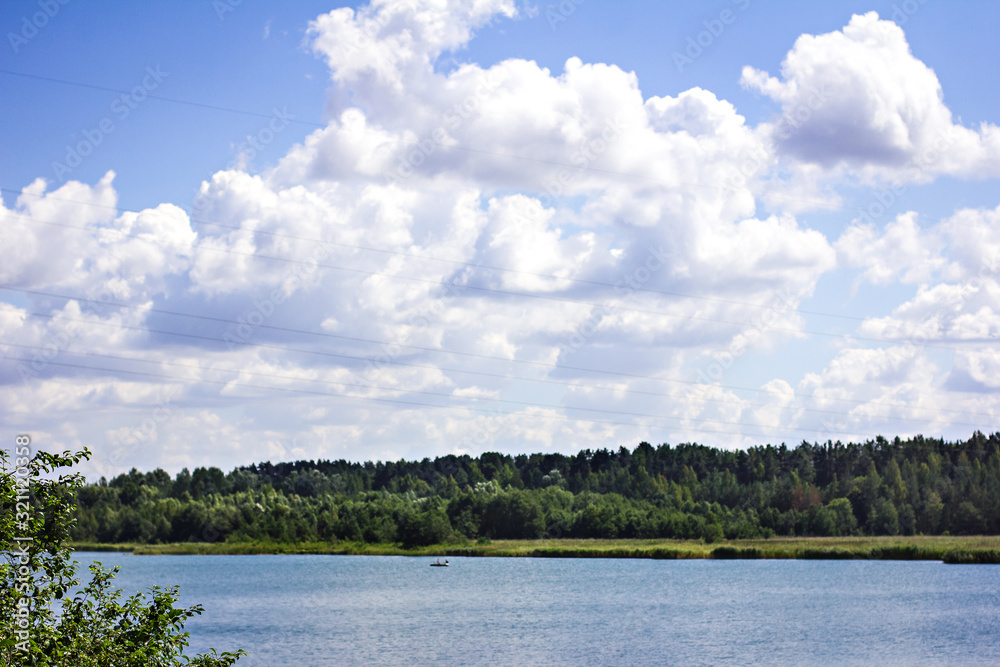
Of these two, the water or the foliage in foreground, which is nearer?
the foliage in foreground

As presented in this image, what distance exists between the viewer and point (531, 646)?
57.2 meters

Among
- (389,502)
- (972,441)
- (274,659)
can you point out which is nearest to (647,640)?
(274,659)

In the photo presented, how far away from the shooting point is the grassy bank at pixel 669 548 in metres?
115

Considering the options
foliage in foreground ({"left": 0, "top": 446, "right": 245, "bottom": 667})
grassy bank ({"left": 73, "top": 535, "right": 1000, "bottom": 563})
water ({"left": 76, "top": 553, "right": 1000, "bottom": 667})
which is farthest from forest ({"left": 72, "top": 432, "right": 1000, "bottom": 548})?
foliage in foreground ({"left": 0, "top": 446, "right": 245, "bottom": 667})

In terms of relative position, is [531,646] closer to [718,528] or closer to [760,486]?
[718,528]

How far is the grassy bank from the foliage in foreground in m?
98.2

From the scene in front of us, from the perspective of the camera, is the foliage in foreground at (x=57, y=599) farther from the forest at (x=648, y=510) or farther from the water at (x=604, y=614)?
the forest at (x=648, y=510)

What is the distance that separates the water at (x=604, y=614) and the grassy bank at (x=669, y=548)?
2.12 metres

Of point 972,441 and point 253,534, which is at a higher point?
point 972,441

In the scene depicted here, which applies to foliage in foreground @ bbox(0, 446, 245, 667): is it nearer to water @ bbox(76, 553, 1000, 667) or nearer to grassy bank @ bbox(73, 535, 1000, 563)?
water @ bbox(76, 553, 1000, 667)

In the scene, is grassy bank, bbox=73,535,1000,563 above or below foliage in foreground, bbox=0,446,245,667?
below

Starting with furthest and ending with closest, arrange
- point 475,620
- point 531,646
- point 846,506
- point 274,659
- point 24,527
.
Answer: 1. point 846,506
2. point 475,620
3. point 531,646
4. point 274,659
5. point 24,527

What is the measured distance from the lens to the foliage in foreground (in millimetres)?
14102

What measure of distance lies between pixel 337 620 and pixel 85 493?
146m
